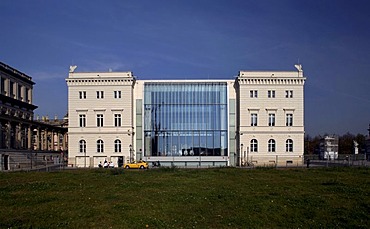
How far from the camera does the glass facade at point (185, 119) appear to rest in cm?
7525

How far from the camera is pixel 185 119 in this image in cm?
7581

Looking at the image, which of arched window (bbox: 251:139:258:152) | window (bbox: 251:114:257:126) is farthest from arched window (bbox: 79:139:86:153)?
window (bbox: 251:114:257:126)

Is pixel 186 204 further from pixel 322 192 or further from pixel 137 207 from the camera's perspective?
pixel 322 192

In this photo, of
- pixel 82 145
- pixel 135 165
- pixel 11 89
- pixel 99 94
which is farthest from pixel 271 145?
pixel 11 89

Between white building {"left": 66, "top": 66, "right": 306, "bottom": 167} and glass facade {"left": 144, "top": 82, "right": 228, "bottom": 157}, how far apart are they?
0.20 m

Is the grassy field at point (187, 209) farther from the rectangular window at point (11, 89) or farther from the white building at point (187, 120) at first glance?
the rectangular window at point (11, 89)

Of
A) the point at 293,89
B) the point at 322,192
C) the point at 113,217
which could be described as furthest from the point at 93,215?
the point at 293,89

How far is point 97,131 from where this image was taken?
74938 mm

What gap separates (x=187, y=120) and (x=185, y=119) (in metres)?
0.46

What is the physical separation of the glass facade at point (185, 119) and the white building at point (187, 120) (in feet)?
0.66

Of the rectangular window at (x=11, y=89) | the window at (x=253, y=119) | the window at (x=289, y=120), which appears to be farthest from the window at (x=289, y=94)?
the rectangular window at (x=11, y=89)

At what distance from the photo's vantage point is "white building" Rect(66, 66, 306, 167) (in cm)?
7400

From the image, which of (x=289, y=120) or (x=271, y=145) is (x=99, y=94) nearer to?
(x=271, y=145)

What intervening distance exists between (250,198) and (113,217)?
7567mm
